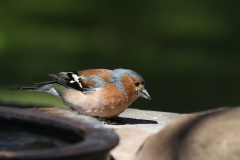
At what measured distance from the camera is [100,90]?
310 centimetres

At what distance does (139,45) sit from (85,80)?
1.36 m

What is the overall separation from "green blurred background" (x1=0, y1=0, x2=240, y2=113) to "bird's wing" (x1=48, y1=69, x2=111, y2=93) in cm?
96

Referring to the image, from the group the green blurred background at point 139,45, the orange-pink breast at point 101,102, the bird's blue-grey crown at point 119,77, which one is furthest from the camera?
the green blurred background at point 139,45

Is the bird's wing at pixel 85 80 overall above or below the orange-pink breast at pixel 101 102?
above

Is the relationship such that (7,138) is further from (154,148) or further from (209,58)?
(209,58)

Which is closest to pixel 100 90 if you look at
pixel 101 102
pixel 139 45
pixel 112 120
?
pixel 101 102

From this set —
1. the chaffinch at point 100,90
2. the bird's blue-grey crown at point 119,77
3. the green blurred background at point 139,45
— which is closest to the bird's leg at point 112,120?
the chaffinch at point 100,90

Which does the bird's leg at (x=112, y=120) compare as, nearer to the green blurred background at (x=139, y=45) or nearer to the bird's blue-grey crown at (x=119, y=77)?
the bird's blue-grey crown at (x=119, y=77)

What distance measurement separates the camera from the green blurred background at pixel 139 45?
433 cm

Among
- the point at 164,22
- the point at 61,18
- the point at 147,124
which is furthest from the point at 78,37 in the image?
the point at 147,124

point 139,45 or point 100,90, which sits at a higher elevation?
point 139,45

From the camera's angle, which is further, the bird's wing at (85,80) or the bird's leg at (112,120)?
the bird's wing at (85,80)

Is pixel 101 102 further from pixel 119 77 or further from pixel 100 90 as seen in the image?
pixel 119 77

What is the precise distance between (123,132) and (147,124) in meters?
1.46
